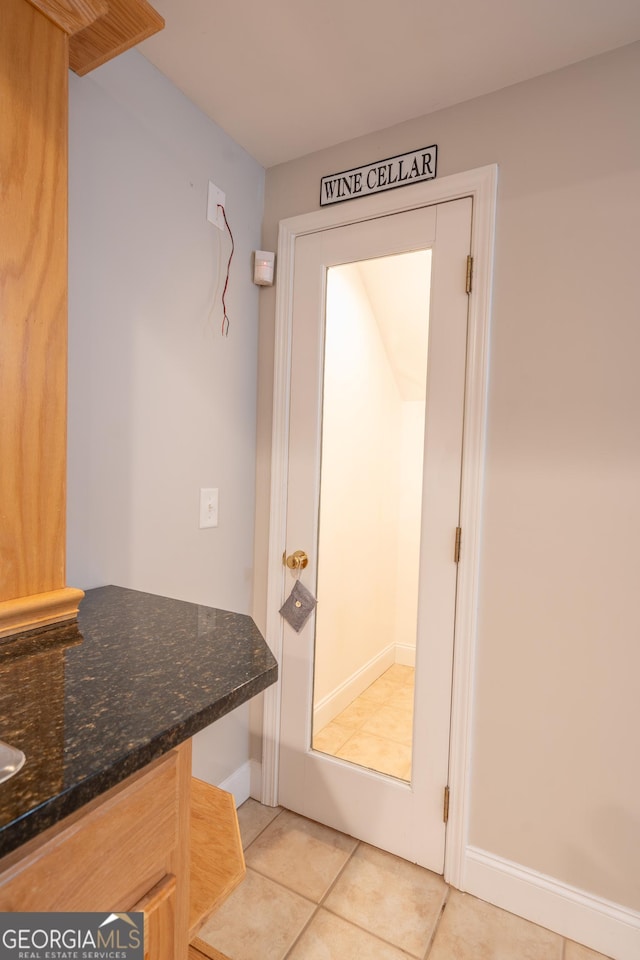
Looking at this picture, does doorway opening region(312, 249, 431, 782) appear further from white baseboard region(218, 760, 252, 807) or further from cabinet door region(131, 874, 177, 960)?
cabinet door region(131, 874, 177, 960)

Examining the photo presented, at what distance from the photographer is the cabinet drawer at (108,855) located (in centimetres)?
54

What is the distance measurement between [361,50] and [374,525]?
57.2 inches

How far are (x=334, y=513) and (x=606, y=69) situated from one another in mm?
1548

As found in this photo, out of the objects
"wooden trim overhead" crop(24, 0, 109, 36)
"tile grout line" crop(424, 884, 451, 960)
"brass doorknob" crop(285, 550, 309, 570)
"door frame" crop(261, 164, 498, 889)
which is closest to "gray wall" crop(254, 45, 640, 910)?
"door frame" crop(261, 164, 498, 889)

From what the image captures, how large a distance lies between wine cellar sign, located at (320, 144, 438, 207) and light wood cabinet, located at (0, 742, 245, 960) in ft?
5.70

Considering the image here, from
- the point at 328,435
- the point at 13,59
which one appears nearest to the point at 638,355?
the point at 328,435

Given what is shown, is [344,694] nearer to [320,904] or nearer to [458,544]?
[320,904]

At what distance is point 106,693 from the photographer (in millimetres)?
749

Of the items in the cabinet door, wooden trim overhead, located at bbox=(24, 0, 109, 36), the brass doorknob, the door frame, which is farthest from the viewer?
the brass doorknob

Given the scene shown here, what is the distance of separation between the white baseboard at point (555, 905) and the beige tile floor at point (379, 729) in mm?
331

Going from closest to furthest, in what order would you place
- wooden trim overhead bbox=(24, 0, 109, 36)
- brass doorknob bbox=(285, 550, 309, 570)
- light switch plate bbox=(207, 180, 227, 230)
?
wooden trim overhead bbox=(24, 0, 109, 36), light switch plate bbox=(207, 180, 227, 230), brass doorknob bbox=(285, 550, 309, 570)

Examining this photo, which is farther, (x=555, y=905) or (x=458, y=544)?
(x=458, y=544)

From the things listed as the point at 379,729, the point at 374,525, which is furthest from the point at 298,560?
the point at 379,729

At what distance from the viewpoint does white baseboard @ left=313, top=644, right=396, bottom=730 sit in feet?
6.16
